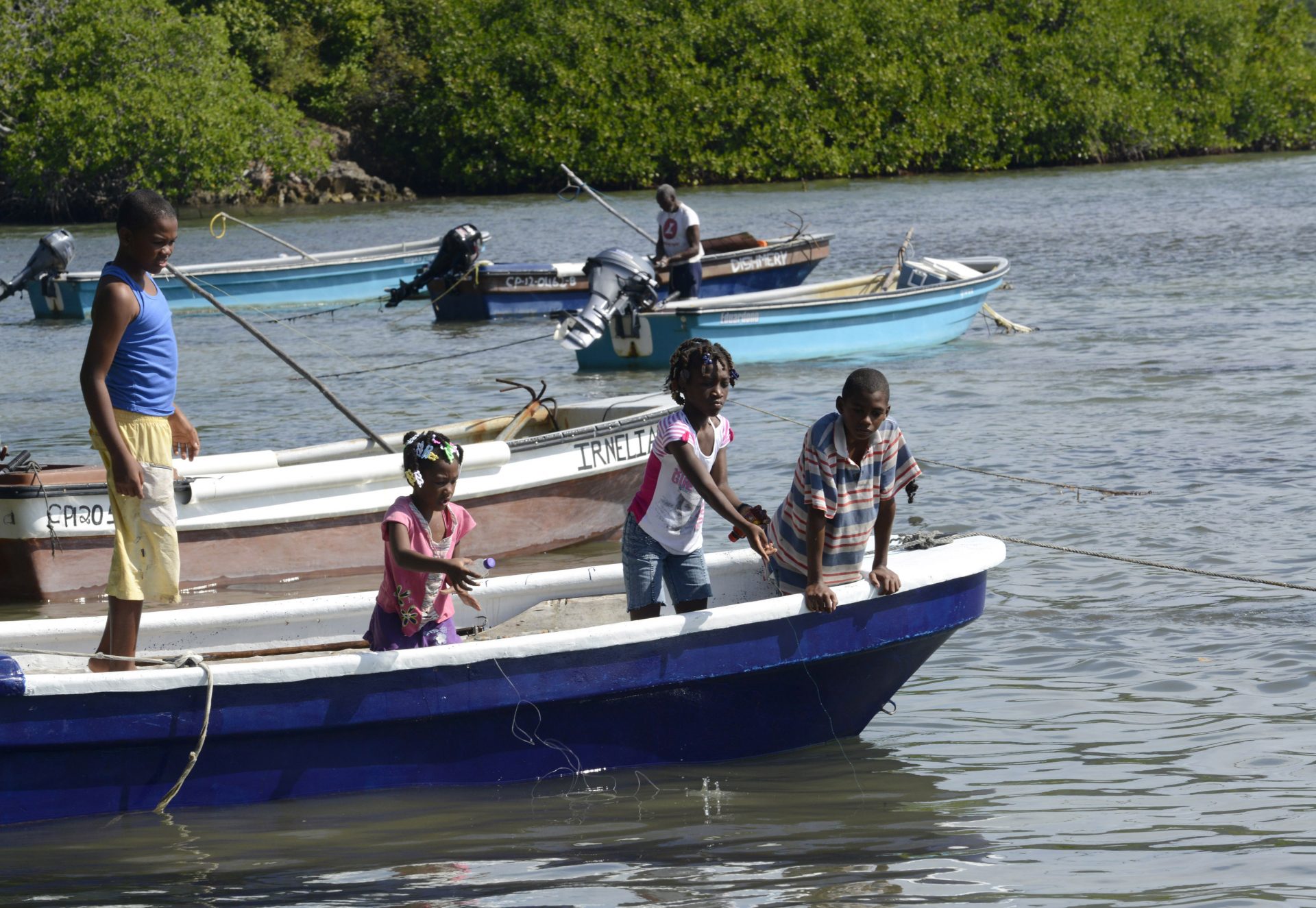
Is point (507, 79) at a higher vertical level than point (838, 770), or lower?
higher

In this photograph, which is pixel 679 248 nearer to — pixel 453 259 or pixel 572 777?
pixel 453 259

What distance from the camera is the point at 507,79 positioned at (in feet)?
147

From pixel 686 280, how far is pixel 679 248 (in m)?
0.32

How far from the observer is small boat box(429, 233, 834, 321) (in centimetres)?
1898

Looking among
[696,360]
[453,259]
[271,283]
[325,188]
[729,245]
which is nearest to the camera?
[696,360]

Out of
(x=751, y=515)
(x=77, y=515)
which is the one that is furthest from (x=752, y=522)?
(x=77, y=515)

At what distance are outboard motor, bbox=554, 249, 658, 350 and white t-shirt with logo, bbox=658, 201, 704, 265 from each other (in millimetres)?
1341

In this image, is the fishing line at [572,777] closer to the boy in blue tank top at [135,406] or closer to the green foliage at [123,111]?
the boy in blue tank top at [135,406]

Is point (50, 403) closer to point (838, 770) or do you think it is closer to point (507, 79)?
point (838, 770)

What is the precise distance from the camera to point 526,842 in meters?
5.02

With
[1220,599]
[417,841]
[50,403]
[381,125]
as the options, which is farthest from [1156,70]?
[417,841]

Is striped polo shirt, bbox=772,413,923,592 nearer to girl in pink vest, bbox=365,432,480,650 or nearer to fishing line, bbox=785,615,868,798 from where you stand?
fishing line, bbox=785,615,868,798

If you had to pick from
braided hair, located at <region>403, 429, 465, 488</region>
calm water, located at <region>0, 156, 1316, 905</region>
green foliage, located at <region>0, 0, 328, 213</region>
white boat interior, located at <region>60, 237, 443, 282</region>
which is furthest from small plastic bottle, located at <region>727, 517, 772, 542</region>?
green foliage, located at <region>0, 0, 328, 213</region>

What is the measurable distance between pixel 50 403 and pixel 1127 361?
Answer: 9.71m
